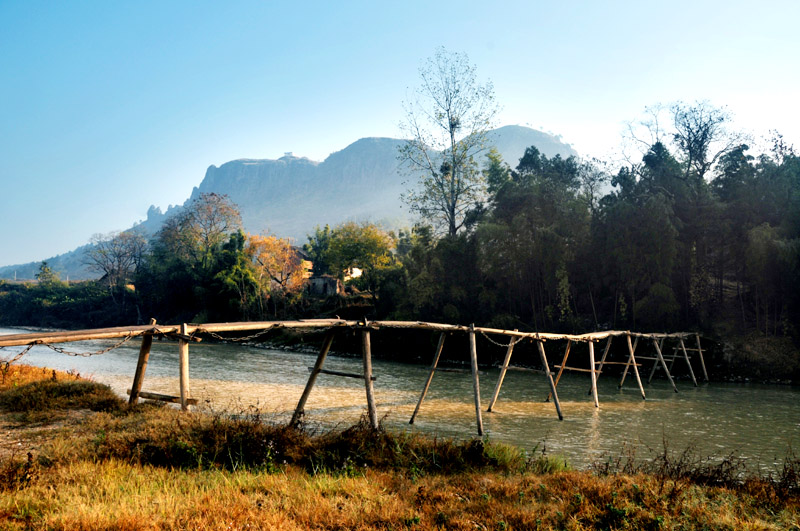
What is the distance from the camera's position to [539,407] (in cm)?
1727

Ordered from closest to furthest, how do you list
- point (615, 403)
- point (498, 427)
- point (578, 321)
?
point (498, 427) < point (615, 403) < point (578, 321)

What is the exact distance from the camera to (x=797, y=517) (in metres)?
6.00

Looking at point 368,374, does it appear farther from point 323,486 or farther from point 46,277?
point 46,277

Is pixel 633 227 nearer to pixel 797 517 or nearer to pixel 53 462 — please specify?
pixel 797 517

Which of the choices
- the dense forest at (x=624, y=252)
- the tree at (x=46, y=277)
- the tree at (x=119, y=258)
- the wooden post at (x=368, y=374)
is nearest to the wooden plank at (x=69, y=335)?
the wooden post at (x=368, y=374)

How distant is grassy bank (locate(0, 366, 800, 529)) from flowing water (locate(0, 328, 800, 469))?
211 centimetres

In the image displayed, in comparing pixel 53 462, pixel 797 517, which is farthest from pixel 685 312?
pixel 53 462

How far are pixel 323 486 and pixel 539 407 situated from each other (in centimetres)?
1234

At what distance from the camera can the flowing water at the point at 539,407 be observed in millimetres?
12576

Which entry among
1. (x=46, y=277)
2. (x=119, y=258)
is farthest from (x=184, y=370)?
(x=46, y=277)

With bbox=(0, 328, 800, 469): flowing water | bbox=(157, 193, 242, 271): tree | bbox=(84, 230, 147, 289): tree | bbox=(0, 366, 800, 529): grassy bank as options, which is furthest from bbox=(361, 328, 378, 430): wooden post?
bbox=(84, 230, 147, 289): tree

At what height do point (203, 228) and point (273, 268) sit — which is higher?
point (203, 228)

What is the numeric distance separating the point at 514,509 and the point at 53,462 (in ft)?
Answer: 20.4

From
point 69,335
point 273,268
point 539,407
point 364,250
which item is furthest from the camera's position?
point 273,268
